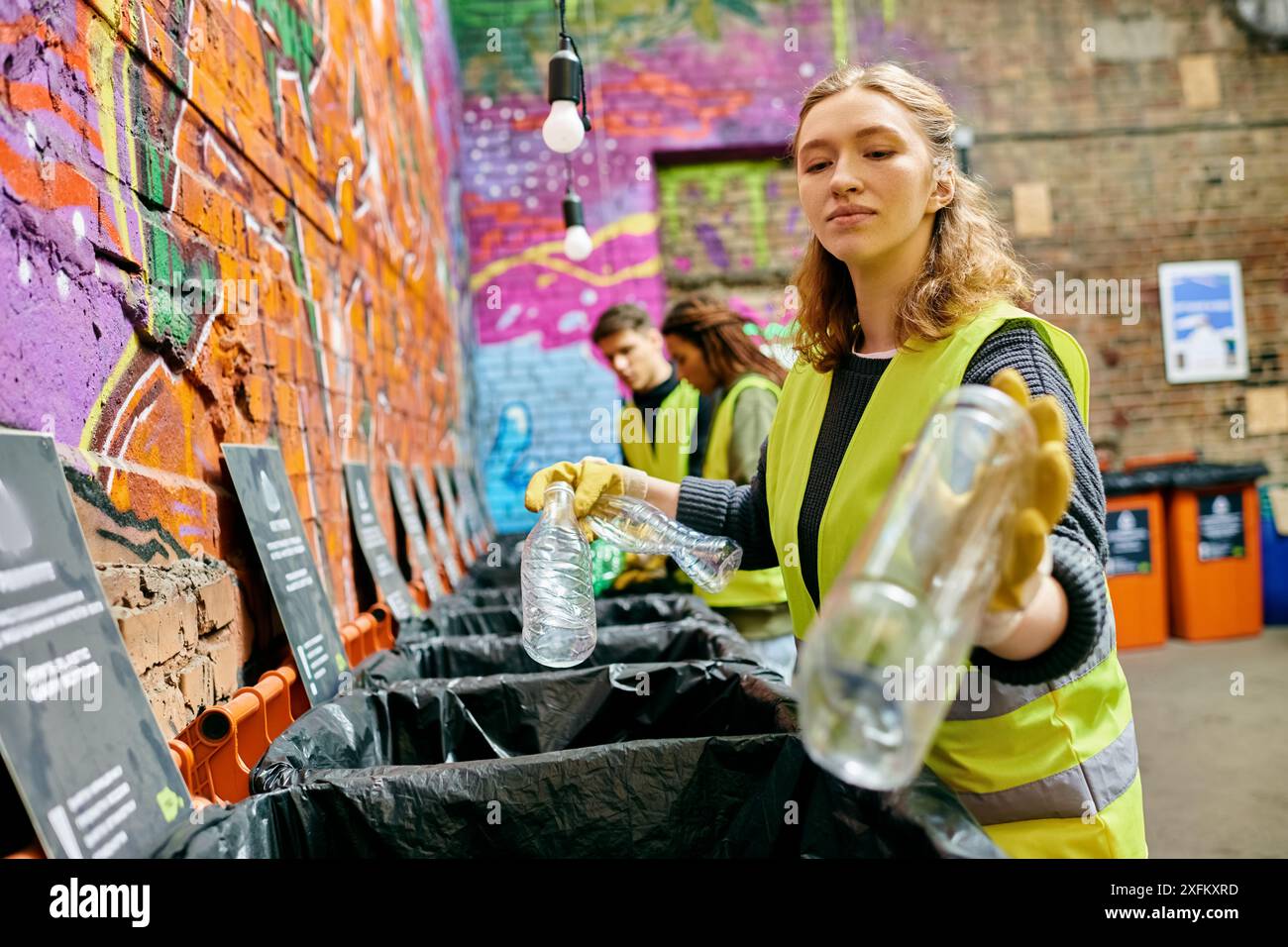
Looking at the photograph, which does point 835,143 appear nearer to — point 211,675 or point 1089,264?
point 211,675

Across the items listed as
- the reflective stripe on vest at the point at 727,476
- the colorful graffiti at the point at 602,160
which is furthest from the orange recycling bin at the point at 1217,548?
the reflective stripe on vest at the point at 727,476

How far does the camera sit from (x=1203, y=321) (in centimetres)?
673

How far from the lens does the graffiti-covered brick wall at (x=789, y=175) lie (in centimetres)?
673

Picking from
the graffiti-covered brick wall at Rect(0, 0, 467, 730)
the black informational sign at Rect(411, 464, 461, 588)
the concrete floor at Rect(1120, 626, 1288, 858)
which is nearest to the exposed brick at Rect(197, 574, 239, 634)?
the graffiti-covered brick wall at Rect(0, 0, 467, 730)

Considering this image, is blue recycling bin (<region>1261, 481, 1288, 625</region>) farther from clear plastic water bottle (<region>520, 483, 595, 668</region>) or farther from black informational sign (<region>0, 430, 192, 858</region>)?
black informational sign (<region>0, 430, 192, 858</region>)

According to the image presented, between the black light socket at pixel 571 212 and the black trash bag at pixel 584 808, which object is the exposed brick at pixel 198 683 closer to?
the black trash bag at pixel 584 808

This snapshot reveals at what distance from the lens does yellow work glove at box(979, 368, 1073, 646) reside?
29.6 inches

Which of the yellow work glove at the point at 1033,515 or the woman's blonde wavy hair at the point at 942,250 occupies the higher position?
the woman's blonde wavy hair at the point at 942,250

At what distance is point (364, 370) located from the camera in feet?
9.46

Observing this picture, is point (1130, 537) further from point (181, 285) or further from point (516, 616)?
point (181, 285)

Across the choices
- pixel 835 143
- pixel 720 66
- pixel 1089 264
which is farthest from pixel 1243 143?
pixel 835 143

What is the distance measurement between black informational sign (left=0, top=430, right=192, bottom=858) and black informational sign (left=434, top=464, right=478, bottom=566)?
338cm

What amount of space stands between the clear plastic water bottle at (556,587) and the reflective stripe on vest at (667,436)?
4.96 feet

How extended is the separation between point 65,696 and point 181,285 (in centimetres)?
78
